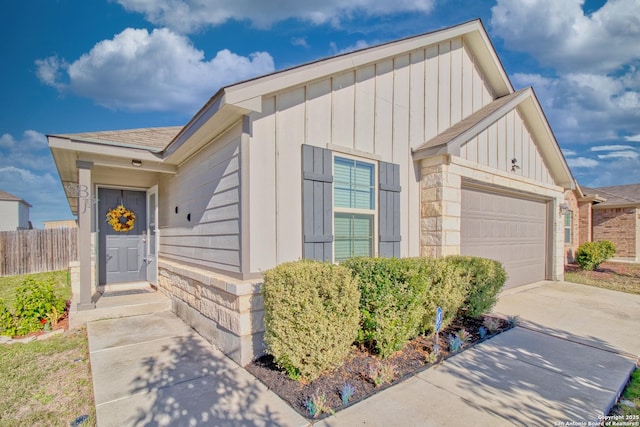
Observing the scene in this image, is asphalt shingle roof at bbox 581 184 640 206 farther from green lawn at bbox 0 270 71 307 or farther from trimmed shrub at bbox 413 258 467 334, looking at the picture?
green lawn at bbox 0 270 71 307

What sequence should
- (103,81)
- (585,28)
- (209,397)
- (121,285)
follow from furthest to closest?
(103,81) < (585,28) < (121,285) < (209,397)

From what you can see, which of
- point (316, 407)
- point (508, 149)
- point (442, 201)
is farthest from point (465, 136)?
point (316, 407)

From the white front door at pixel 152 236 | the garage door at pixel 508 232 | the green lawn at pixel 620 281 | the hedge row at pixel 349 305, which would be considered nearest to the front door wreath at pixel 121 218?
the white front door at pixel 152 236

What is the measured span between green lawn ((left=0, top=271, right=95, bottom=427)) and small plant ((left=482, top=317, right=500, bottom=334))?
4794 millimetres

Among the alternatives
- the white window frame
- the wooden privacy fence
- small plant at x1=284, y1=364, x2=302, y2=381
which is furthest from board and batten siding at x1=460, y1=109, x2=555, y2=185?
the wooden privacy fence

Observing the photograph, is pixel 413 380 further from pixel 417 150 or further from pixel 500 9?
pixel 500 9

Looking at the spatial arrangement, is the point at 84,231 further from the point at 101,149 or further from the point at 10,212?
the point at 10,212

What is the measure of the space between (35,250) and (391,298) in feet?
51.3

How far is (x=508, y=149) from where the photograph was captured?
7324mm

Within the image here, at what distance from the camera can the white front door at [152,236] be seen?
7062 mm

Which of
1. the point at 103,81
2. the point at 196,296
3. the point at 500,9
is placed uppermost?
the point at 103,81

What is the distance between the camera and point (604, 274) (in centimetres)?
1081

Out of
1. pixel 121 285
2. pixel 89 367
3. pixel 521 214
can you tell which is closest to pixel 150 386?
pixel 89 367

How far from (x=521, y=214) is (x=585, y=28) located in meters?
9.18
